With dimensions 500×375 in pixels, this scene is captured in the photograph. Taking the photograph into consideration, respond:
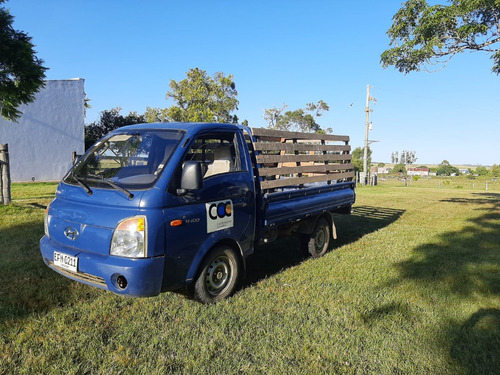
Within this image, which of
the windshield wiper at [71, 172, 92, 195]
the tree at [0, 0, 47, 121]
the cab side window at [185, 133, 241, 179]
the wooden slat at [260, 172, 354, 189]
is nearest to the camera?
the windshield wiper at [71, 172, 92, 195]

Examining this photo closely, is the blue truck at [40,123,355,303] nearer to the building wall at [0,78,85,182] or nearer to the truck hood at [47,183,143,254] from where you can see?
the truck hood at [47,183,143,254]

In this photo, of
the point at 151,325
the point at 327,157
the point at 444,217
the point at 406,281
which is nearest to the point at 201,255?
the point at 151,325

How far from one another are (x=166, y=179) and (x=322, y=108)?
159ft

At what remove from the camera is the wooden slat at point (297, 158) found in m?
4.57

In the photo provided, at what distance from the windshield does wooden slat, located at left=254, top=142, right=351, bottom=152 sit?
1.19 meters

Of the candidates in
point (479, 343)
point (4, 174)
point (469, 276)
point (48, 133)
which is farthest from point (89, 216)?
point (48, 133)

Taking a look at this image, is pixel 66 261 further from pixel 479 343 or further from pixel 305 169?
pixel 479 343

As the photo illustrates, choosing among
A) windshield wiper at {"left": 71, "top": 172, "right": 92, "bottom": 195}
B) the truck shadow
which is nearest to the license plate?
windshield wiper at {"left": 71, "top": 172, "right": 92, "bottom": 195}

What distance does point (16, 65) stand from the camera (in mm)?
8570

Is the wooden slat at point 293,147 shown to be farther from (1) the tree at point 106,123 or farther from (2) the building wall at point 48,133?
(1) the tree at point 106,123

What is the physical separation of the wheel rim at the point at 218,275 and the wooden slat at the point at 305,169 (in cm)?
120

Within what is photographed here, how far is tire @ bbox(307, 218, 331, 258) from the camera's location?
18.5 ft

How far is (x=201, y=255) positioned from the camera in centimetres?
352

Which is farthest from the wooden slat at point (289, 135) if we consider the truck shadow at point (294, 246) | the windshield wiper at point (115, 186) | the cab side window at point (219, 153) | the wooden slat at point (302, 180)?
the windshield wiper at point (115, 186)
